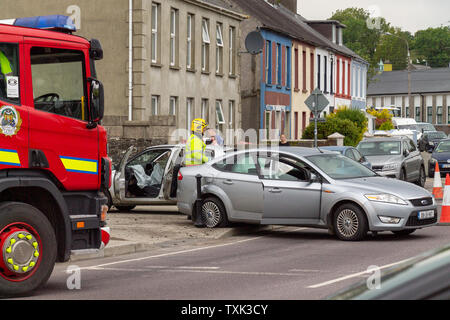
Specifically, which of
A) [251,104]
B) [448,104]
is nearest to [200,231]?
[251,104]

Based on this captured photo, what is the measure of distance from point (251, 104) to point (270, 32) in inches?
170

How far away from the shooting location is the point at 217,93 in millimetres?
41219

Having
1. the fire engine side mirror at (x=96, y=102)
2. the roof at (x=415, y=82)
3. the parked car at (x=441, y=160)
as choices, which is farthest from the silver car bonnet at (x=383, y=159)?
the roof at (x=415, y=82)

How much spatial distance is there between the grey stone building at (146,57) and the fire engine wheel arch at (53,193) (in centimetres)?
1889

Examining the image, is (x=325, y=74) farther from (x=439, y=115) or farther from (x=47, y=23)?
(x=439, y=115)

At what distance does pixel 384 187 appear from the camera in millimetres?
15492

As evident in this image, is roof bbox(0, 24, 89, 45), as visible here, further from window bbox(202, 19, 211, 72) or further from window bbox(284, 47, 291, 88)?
window bbox(284, 47, 291, 88)

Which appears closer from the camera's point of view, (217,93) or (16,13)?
(16,13)

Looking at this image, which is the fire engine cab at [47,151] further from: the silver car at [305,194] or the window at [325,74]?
the window at [325,74]

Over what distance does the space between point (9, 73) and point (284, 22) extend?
4907cm

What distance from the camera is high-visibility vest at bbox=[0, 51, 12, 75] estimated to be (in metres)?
9.65

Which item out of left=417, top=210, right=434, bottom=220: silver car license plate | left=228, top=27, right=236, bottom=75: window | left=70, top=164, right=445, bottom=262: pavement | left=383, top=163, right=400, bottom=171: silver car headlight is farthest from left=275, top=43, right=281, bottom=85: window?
left=417, top=210, right=434, bottom=220: silver car license plate

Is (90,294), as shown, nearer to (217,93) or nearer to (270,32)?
(217,93)

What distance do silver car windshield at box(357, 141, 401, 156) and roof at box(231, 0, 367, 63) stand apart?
17.9m
